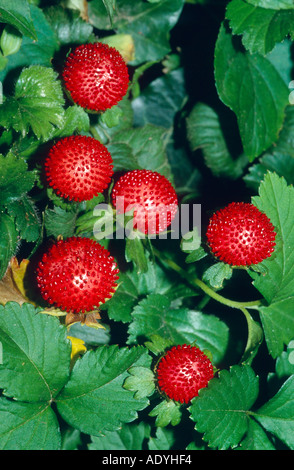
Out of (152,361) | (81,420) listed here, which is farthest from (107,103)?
(81,420)

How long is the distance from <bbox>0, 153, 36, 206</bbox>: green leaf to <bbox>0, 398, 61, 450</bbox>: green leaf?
0.47m

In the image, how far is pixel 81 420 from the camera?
3.74 feet

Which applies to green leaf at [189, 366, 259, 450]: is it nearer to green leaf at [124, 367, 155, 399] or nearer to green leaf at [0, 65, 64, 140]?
green leaf at [124, 367, 155, 399]

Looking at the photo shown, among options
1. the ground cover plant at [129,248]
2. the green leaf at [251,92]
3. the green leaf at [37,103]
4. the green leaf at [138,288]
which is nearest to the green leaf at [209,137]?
the ground cover plant at [129,248]

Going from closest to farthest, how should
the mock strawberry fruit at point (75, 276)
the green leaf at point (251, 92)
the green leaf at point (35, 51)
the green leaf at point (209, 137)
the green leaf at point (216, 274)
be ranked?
the mock strawberry fruit at point (75, 276) → the green leaf at point (216, 274) → the green leaf at point (35, 51) → the green leaf at point (251, 92) → the green leaf at point (209, 137)

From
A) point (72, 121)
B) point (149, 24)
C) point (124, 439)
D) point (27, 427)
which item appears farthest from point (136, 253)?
point (149, 24)

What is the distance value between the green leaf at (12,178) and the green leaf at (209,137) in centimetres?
66

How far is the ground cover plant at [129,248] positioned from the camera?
3.63 feet

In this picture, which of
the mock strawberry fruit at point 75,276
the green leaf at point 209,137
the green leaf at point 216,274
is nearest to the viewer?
the mock strawberry fruit at point 75,276

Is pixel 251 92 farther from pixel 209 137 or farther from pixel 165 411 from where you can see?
pixel 165 411

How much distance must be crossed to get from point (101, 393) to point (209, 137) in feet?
2.92

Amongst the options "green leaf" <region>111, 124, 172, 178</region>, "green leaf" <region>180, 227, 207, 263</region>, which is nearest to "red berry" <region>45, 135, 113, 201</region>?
"green leaf" <region>180, 227, 207, 263</region>

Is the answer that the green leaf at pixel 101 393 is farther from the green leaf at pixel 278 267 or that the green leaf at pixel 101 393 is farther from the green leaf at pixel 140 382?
the green leaf at pixel 278 267
